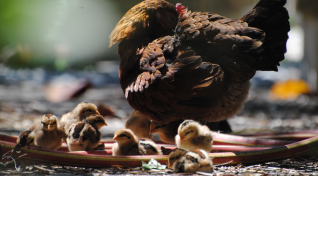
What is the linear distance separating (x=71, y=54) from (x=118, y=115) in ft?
2.54

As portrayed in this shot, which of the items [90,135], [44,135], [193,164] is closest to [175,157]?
[193,164]

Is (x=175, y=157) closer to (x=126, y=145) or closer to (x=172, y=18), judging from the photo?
(x=126, y=145)

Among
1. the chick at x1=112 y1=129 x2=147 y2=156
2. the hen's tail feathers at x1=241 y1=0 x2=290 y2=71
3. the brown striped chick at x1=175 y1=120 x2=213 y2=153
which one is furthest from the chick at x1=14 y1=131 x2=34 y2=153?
the hen's tail feathers at x1=241 y1=0 x2=290 y2=71

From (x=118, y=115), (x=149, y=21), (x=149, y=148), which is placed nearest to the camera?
(x=149, y=21)

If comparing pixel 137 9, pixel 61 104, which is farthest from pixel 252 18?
pixel 61 104

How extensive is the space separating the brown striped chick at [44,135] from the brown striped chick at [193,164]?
2.29ft

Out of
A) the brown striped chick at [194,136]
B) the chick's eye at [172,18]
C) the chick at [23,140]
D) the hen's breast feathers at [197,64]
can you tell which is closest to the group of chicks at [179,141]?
the brown striped chick at [194,136]

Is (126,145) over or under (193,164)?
over

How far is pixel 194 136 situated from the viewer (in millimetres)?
1611

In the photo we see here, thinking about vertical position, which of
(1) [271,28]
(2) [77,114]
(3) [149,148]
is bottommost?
(3) [149,148]

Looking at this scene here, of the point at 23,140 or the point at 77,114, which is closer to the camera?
the point at 23,140

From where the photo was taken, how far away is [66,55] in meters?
1.30

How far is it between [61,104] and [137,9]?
63 centimetres
